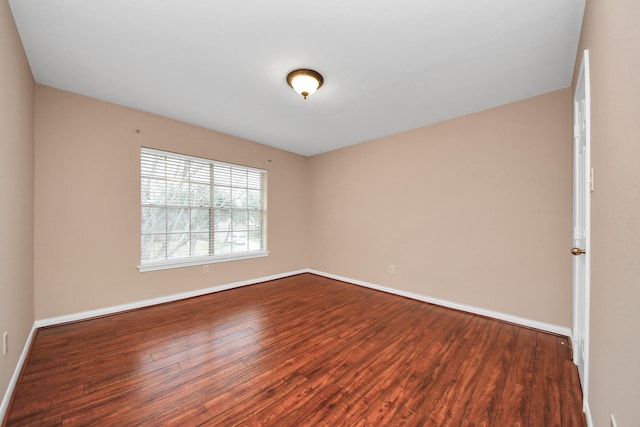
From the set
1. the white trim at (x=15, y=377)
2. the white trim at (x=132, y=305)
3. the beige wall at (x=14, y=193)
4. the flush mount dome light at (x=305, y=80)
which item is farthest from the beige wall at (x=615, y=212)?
the white trim at (x=132, y=305)

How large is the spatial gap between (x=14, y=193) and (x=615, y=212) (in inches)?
148

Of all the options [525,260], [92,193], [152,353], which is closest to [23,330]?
[152,353]

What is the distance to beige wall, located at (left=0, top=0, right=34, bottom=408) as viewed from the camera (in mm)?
1606

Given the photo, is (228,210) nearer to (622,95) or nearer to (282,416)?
(282,416)

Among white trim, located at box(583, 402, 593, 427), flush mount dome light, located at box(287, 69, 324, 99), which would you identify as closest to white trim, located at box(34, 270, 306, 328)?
flush mount dome light, located at box(287, 69, 324, 99)

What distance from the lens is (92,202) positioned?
297cm

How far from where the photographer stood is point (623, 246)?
0.97 m

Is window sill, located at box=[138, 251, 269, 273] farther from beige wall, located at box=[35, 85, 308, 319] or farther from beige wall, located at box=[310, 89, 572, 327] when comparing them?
beige wall, located at box=[310, 89, 572, 327]

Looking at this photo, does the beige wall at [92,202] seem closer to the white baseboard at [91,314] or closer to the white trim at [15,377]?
the white baseboard at [91,314]

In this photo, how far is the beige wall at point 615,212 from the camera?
861mm

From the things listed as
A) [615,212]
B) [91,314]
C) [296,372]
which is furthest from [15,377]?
[615,212]

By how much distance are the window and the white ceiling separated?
94cm

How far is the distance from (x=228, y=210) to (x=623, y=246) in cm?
439

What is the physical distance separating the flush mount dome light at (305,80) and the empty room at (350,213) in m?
0.02
